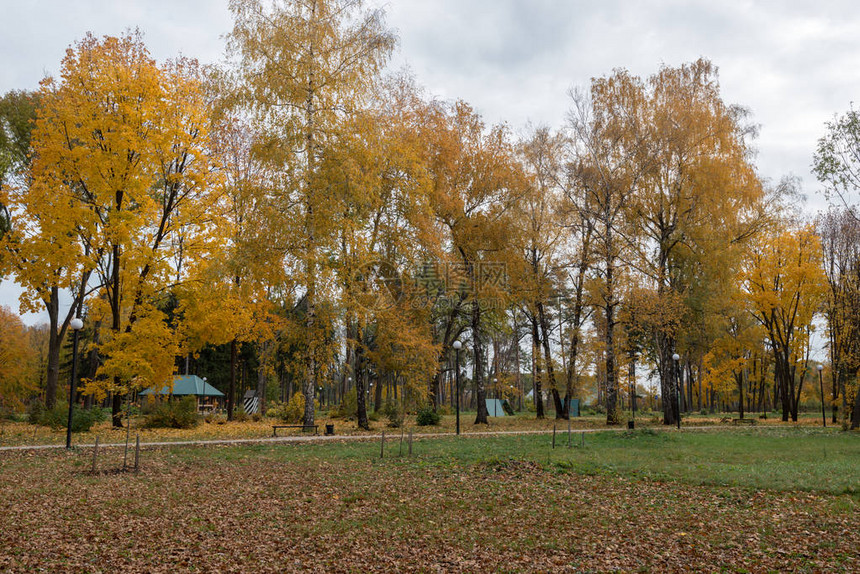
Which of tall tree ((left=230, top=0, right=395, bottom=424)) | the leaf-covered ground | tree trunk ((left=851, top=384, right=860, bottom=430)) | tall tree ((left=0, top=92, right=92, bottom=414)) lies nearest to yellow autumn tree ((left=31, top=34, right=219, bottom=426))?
tall tree ((left=0, top=92, right=92, bottom=414))

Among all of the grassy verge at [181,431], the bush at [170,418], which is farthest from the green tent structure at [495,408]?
the bush at [170,418]

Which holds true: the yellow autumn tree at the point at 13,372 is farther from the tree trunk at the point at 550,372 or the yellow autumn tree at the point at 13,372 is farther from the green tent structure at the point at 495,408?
the tree trunk at the point at 550,372

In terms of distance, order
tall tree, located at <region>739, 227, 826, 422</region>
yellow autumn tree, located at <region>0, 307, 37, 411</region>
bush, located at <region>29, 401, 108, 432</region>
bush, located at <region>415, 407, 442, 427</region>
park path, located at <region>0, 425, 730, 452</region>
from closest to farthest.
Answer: park path, located at <region>0, 425, 730, 452</region> < bush, located at <region>29, 401, 108, 432</region> < bush, located at <region>415, 407, 442, 427</region> < tall tree, located at <region>739, 227, 826, 422</region> < yellow autumn tree, located at <region>0, 307, 37, 411</region>

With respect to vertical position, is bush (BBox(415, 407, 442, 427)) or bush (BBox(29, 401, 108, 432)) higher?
bush (BBox(29, 401, 108, 432))

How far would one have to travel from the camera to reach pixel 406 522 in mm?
7512

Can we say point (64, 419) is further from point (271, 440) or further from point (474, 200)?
point (474, 200)

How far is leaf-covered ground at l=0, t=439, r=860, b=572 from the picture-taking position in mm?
5961

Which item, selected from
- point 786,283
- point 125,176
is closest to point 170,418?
point 125,176

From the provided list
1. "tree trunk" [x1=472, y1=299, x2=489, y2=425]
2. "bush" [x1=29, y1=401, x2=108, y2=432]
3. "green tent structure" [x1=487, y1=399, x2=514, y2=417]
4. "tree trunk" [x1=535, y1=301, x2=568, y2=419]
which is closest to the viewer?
"bush" [x1=29, y1=401, x2=108, y2=432]

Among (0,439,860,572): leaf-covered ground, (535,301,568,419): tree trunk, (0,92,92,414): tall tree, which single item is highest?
(0,92,92,414): tall tree

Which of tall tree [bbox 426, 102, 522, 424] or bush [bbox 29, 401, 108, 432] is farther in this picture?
tall tree [bbox 426, 102, 522, 424]

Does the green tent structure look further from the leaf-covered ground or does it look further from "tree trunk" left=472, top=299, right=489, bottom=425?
the leaf-covered ground

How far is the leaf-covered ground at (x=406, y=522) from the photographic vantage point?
5.96m

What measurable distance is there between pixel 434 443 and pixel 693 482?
25.5ft
